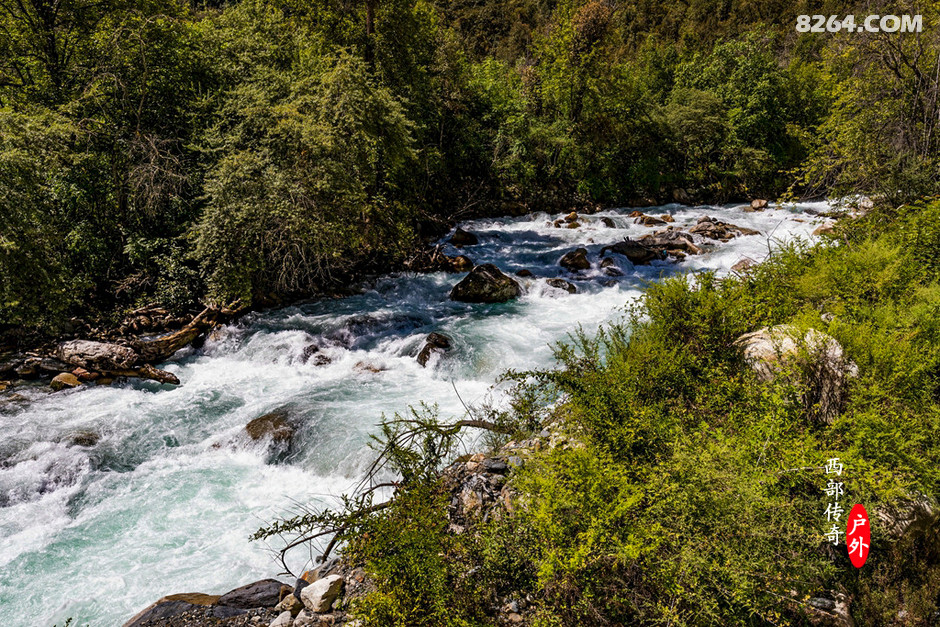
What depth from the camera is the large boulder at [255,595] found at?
3.99 m

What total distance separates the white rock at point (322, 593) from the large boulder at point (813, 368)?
13.6ft

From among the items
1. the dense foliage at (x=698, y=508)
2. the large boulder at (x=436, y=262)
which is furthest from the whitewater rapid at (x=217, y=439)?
the dense foliage at (x=698, y=508)

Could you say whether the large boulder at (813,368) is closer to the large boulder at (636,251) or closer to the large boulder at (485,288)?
the large boulder at (485,288)

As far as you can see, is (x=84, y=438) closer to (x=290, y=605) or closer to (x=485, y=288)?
(x=290, y=605)

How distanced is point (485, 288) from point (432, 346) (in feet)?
11.3

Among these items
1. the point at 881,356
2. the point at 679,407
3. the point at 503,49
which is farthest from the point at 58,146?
the point at 503,49

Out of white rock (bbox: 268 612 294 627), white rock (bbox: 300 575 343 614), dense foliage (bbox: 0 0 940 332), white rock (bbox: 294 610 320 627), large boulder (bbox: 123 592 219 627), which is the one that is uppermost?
dense foliage (bbox: 0 0 940 332)

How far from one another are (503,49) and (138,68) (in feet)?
145

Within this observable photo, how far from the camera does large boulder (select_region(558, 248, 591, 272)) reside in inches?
551

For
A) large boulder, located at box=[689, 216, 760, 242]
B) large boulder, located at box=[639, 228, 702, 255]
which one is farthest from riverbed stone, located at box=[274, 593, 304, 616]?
large boulder, located at box=[689, 216, 760, 242]

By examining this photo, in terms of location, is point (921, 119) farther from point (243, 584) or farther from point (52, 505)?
point (52, 505)

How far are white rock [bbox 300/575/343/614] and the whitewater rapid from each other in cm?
149

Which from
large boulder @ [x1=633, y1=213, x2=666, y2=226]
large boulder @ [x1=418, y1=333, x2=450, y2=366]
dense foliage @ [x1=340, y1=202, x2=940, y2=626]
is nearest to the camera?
dense foliage @ [x1=340, y1=202, x2=940, y2=626]

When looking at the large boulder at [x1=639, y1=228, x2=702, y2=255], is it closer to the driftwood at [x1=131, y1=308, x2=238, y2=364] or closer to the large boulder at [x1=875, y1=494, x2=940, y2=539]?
the large boulder at [x1=875, y1=494, x2=940, y2=539]
